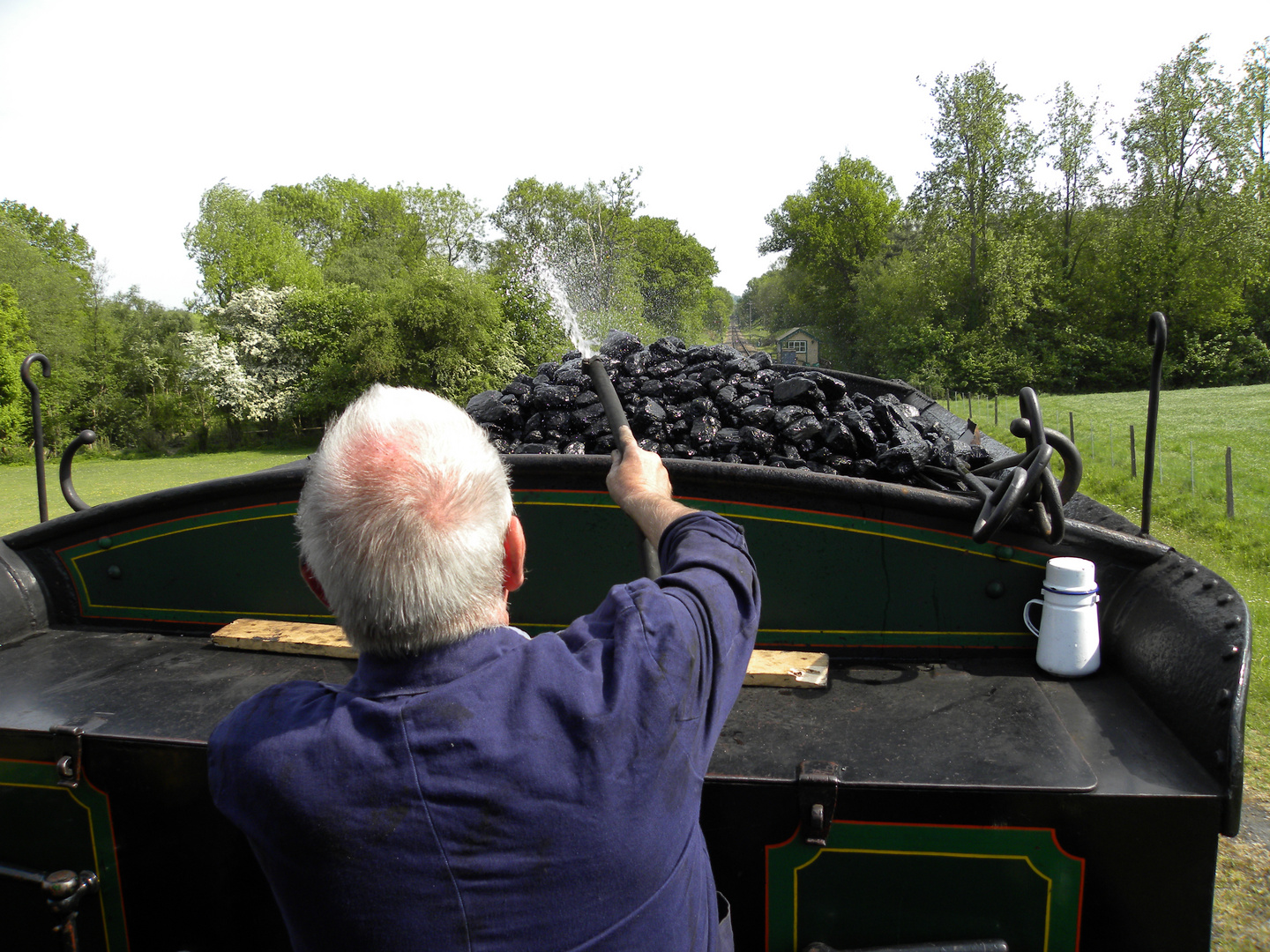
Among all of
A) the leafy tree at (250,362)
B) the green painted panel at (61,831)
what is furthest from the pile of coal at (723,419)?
the leafy tree at (250,362)

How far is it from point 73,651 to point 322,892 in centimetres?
254

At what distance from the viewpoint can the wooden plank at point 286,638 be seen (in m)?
2.57

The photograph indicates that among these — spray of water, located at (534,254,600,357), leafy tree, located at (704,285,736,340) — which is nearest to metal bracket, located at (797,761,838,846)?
spray of water, located at (534,254,600,357)

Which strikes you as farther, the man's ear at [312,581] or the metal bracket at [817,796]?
the metal bracket at [817,796]

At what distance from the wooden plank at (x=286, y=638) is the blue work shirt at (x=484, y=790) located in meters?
1.68

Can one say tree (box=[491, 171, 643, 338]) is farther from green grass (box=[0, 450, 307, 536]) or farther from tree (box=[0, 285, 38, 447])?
tree (box=[0, 285, 38, 447])

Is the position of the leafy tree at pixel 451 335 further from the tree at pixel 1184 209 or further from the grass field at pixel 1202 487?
the tree at pixel 1184 209

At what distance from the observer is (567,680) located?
93cm

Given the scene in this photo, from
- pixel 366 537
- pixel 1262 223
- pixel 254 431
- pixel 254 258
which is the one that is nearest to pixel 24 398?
pixel 254 431

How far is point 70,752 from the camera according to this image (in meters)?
2.21

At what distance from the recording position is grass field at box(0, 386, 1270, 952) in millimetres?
3072

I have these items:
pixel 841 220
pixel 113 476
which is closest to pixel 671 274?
pixel 841 220

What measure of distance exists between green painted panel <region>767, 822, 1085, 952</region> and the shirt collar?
1273mm

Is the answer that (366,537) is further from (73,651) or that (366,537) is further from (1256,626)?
(1256,626)
